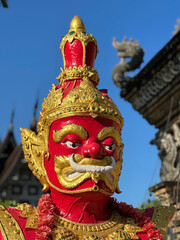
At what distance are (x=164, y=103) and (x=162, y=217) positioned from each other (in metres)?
6.56

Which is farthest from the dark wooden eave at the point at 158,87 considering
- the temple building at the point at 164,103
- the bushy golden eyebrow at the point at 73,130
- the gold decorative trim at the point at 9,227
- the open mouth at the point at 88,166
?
the gold decorative trim at the point at 9,227

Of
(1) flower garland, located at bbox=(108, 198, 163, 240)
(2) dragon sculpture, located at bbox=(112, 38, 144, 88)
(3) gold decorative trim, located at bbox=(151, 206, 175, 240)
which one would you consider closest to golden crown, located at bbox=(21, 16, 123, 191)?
(1) flower garland, located at bbox=(108, 198, 163, 240)

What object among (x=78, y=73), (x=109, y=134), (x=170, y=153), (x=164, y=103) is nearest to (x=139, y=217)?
(x=109, y=134)

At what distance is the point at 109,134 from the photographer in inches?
150

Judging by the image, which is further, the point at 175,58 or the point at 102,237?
the point at 175,58

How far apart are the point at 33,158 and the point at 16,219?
63 centimetres

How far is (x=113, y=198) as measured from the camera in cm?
421

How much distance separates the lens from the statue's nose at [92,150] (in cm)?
361

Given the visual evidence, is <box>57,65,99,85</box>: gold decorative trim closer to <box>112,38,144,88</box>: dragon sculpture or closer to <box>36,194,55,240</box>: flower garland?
<box>36,194,55,240</box>: flower garland

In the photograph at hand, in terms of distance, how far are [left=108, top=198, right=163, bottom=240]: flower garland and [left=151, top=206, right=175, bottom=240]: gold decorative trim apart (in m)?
0.14

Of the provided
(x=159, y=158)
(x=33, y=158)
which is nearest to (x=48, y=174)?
(x=33, y=158)

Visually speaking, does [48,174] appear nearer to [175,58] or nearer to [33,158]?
[33,158]

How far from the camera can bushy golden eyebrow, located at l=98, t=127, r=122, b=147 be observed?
148 inches

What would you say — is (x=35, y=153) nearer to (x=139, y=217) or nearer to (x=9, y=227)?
(x=9, y=227)
